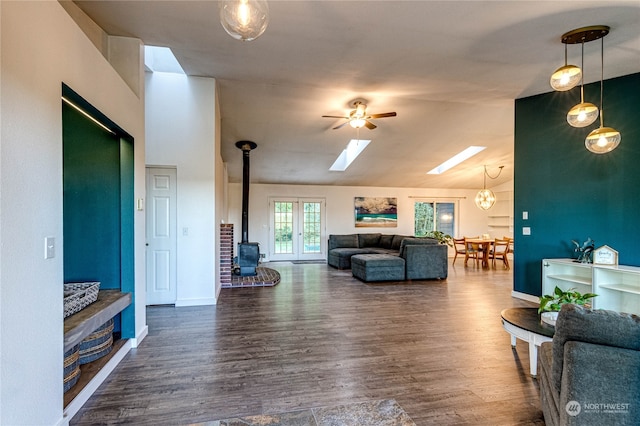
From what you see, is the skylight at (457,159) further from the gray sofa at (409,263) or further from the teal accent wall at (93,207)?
the teal accent wall at (93,207)

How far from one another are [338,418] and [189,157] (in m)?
3.92

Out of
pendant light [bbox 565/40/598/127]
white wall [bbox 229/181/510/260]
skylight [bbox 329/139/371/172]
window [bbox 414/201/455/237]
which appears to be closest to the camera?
pendant light [bbox 565/40/598/127]

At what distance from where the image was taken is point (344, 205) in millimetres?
10180

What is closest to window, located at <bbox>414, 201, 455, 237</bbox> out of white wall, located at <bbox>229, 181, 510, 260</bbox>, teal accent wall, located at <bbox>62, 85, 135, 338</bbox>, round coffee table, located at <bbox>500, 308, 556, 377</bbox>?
white wall, located at <bbox>229, 181, 510, 260</bbox>

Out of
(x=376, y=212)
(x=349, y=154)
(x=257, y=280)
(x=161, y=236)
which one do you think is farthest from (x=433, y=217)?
(x=161, y=236)

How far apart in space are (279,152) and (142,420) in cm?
617

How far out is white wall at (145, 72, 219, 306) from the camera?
14.8ft

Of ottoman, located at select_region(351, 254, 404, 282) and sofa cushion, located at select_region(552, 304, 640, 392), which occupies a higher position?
sofa cushion, located at select_region(552, 304, 640, 392)

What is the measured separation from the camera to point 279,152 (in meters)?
7.49

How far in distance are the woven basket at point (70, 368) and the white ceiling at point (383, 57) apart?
283 centimetres

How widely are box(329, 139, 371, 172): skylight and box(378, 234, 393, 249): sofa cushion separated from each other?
229 cm

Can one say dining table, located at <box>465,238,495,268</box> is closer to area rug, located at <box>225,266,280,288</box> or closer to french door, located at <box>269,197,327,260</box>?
french door, located at <box>269,197,327,260</box>

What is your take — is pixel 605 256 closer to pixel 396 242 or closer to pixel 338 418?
pixel 338 418

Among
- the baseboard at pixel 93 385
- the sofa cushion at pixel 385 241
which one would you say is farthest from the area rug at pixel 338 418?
the sofa cushion at pixel 385 241
